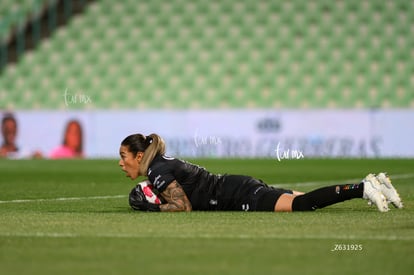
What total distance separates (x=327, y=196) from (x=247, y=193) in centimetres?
70

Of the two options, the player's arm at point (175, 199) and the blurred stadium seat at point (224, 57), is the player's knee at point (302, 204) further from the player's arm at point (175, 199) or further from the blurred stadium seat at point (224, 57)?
the blurred stadium seat at point (224, 57)

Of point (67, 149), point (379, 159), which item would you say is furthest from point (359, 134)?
point (67, 149)

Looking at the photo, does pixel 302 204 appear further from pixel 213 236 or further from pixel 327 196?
pixel 213 236

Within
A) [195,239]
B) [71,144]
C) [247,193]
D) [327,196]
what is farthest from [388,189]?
[71,144]

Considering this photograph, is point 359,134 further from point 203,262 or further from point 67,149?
point 203,262

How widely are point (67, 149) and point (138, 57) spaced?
390 centimetres

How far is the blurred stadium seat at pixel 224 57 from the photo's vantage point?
23938 millimetres

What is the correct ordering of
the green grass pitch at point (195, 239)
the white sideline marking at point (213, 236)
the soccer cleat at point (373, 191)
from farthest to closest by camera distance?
1. the soccer cleat at point (373, 191)
2. the white sideline marking at point (213, 236)
3. the green grass pitch at point (195, 239)

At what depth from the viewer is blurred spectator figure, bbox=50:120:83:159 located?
21.8 metres

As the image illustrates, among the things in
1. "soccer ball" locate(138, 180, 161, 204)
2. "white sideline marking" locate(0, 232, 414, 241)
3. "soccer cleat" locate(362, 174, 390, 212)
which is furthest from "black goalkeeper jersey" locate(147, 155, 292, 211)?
"white sideline marking" locate(0, 232, 414, 241)

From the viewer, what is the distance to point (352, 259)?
5.23 metres

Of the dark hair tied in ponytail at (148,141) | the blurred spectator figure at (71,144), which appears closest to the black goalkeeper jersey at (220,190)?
the dark hair tied in ponytail at (148,141)

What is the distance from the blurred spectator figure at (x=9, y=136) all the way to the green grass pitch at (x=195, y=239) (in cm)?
1164

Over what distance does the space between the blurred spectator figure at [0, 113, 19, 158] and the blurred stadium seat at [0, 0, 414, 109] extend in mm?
2267
